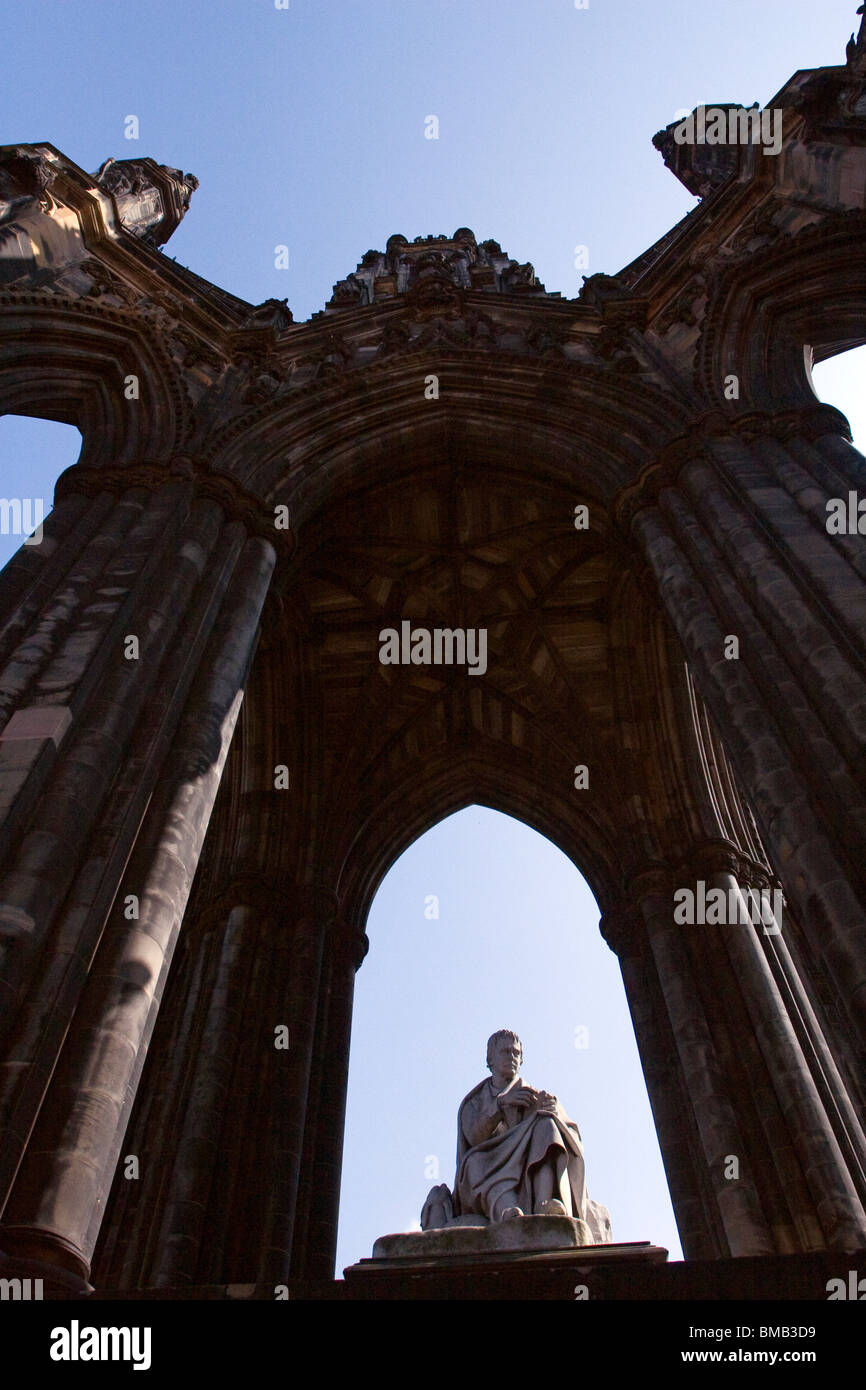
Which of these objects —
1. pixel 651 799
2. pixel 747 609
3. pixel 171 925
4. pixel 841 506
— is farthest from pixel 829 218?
pixel 171 925

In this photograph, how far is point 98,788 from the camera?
Result: 6.83m

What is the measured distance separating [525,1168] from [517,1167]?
69 mm

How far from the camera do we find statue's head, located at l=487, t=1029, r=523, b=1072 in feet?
30.9

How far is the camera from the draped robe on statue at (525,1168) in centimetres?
790

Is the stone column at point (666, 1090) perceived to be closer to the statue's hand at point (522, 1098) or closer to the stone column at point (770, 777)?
the statue's hand at point (522, 1098)

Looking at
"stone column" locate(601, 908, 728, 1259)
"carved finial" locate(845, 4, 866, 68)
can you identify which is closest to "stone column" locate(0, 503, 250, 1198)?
"stone column" locate(601, 908, 728, 1259)

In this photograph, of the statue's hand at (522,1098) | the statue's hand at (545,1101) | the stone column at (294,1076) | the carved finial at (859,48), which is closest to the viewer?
the statue's hand at (545,1101)

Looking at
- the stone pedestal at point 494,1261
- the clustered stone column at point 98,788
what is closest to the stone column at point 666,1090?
the stone pedestal at point 494,1261

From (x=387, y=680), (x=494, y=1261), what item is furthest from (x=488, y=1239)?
(x=387, y=680)

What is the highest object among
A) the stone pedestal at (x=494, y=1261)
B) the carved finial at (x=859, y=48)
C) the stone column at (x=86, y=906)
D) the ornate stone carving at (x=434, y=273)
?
the ornate stone carving at (x=434, y=273)

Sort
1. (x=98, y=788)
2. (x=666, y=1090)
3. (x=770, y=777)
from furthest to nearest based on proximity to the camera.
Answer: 1. (x=666, y=1090)
2. (x=770, y=777)
3. (x=98, y=788)

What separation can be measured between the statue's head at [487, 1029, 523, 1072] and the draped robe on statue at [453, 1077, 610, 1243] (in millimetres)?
720

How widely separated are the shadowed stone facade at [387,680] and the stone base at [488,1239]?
2065mm

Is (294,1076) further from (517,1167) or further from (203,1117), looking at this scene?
(517,1167)
